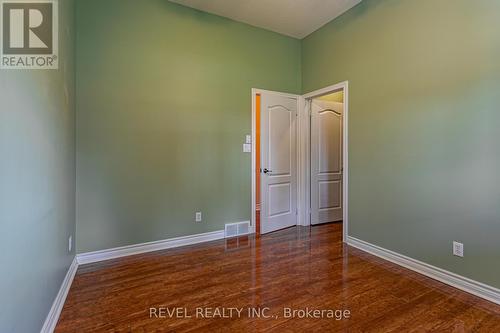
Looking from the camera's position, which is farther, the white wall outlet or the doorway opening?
the doorway opening

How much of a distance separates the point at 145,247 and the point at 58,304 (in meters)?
1.22

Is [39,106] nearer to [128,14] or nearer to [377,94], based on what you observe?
[128,14]

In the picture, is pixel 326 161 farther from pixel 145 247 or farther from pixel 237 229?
pixel 145 247

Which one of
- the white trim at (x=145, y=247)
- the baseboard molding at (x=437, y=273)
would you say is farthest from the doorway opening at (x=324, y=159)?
the white trim at (x=145, y=247)

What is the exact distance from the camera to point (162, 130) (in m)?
3.18

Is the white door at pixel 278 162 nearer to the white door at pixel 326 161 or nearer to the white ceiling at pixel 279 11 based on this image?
the white door at pixel 326 161

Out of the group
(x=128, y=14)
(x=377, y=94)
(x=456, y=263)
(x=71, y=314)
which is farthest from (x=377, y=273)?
(x=128, y=14)

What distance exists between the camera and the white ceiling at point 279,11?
3.21 m

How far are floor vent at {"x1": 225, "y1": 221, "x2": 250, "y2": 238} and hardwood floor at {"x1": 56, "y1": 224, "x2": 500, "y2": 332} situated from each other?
50cm

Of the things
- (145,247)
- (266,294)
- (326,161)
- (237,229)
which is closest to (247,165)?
(237,229)

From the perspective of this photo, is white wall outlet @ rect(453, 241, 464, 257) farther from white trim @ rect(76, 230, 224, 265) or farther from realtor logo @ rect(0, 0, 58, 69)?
realtor logo @ rect(0, 0, 58, 69)

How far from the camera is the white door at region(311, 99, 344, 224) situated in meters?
4.26

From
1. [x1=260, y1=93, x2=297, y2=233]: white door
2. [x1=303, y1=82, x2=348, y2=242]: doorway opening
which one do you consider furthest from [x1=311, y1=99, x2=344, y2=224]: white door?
[x1=260, y1=93, x2=297, y2=233]: white door

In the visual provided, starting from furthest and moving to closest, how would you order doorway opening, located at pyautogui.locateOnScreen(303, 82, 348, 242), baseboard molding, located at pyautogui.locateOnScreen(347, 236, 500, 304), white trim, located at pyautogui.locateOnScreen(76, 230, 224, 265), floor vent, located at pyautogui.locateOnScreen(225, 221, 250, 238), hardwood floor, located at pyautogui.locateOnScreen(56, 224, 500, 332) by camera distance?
doorway opening, located at pyautogui.locateOnScreen(303, 82, 348, 242), floor vent, located at pyautogui.locateOnScreen(225, 221, 250, 238), white trim, located at pyautogui.locateOnScreen(76, 230, 224, 265), baseboard molding, located at pyautogui.locateOnScreen(347, 236, 500, 304), hardwood floor, located at pyautogui.locateOnScreen(56, 224, 500, 332)
